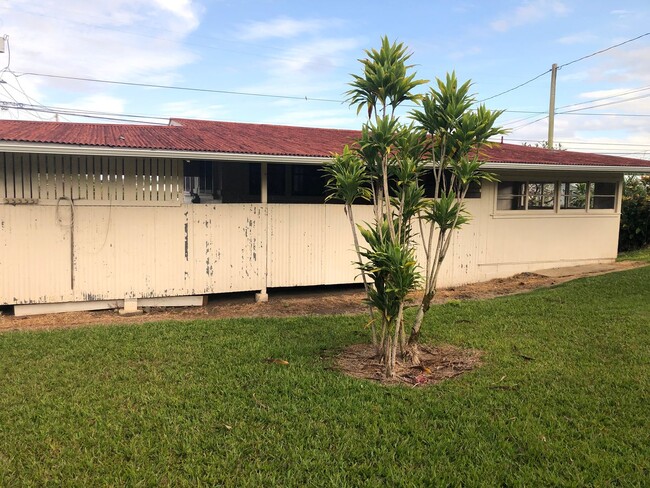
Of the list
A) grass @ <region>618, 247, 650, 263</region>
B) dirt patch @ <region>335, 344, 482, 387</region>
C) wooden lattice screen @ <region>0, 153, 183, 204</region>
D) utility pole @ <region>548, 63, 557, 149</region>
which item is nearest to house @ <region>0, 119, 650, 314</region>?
wooden lattice screen @ <region>0, 153, 183, 204</region>

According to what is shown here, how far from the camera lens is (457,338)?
6.12 m

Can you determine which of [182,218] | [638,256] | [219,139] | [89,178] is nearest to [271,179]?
[219,139]

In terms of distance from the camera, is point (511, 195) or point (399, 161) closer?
point (399, 161)

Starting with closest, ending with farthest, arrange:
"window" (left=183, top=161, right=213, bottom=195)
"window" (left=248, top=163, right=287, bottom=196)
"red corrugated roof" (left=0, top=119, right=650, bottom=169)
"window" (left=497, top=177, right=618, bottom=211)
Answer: "red corrugated roof" (left=0, top=119, right=650, bottom=169), "window" (left=248, top=163, right=287, bottom=196), "window" (left=183, top=161, right=213, bottom=195), "window" (left=497, top=177, right=618, bottom=211)

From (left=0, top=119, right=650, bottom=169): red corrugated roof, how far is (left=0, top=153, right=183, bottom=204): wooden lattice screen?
363mm

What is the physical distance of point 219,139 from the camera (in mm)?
8812

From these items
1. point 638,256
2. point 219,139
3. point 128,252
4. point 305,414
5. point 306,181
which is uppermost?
point 219,139

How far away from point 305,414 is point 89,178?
223 inches

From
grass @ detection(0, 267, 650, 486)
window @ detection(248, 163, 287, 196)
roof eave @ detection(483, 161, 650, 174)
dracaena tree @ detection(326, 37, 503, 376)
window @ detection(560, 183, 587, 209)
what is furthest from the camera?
window @ detection(560, 183, 587, 209)

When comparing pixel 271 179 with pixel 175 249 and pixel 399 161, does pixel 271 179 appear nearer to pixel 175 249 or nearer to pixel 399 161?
pixel 175 249

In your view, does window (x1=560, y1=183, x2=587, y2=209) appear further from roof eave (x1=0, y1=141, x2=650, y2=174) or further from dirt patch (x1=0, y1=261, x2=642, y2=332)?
roof eave (x1=0, y1=141, x2=650, y2=174)

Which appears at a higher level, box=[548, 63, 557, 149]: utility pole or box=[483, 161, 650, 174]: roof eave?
box=[548, 63, 557, 149]: utility pole

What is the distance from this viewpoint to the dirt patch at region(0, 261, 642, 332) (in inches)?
291

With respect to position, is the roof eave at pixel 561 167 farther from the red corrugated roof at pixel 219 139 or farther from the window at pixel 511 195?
the window at pixel 511 195
